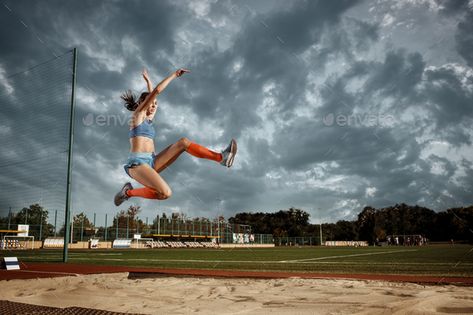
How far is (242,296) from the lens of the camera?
5.84m

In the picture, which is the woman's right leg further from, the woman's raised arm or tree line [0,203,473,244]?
tree line [0,203,473,244]

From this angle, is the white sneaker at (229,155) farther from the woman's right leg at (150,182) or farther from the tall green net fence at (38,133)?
the tall green net fence at (38,133)

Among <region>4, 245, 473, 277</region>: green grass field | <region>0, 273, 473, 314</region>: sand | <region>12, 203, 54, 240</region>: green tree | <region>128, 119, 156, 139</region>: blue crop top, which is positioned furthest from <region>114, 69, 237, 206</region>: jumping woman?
<region>12, 203, 54, 240</region>: green tree

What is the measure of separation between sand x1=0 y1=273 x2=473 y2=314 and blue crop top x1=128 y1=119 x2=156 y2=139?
2822mm

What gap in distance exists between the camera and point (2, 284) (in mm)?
7617

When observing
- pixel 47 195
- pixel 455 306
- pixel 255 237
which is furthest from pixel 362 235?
pixel 455 306

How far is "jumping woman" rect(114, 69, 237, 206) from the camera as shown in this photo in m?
7.02

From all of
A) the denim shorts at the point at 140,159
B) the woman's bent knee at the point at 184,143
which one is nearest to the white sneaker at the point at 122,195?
the denim shorts at the point at 140,159

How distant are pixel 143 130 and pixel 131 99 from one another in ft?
2.66

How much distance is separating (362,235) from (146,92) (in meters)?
98.7

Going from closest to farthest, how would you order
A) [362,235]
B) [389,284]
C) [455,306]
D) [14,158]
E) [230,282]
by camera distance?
[455,306] → [389,284] → [230,282] → [14,158] → [362,235]

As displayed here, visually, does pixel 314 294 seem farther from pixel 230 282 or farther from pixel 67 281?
pixel 67 281

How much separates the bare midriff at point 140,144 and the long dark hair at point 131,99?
711 mm

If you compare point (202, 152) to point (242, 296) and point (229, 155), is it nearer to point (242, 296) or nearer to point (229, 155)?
point (229, 155)
